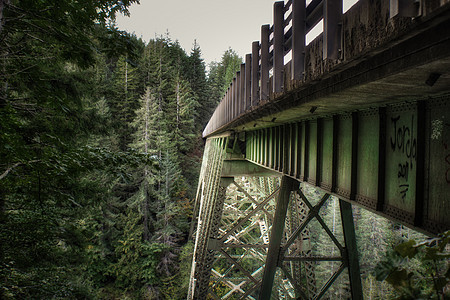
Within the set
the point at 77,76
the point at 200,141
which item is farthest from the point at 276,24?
the point at 200,141

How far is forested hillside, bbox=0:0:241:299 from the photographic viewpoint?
283cm

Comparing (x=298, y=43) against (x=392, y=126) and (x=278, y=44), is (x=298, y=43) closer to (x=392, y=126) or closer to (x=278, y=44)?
(x=278, y=44)

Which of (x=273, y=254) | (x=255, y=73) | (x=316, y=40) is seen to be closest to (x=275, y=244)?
(x=273, y=254)

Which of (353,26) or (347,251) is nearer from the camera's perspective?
(353,26)

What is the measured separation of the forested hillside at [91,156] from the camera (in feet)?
9.28

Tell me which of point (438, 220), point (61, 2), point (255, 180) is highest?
point (61, 2)

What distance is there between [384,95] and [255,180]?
13.1 m

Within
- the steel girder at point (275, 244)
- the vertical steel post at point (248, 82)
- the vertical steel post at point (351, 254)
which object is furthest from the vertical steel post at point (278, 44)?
the vertical steel post at point (351, 254)

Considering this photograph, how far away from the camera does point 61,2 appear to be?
102 inches

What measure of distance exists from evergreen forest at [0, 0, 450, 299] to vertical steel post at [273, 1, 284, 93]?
5.85 feet

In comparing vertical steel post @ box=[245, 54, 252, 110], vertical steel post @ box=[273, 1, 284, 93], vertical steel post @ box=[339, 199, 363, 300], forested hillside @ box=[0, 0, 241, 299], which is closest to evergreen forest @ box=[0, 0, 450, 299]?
forested hillside @ box=[0, 0, 241, 299]

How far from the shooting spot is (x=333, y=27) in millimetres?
1393

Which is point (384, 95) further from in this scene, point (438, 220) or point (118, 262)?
point (118, 262)

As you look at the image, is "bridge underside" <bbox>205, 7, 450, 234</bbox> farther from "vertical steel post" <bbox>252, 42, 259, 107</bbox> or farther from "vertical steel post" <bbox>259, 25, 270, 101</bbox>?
"vertical steel post" <bbox>252, 42, 259, 107</bbox>
